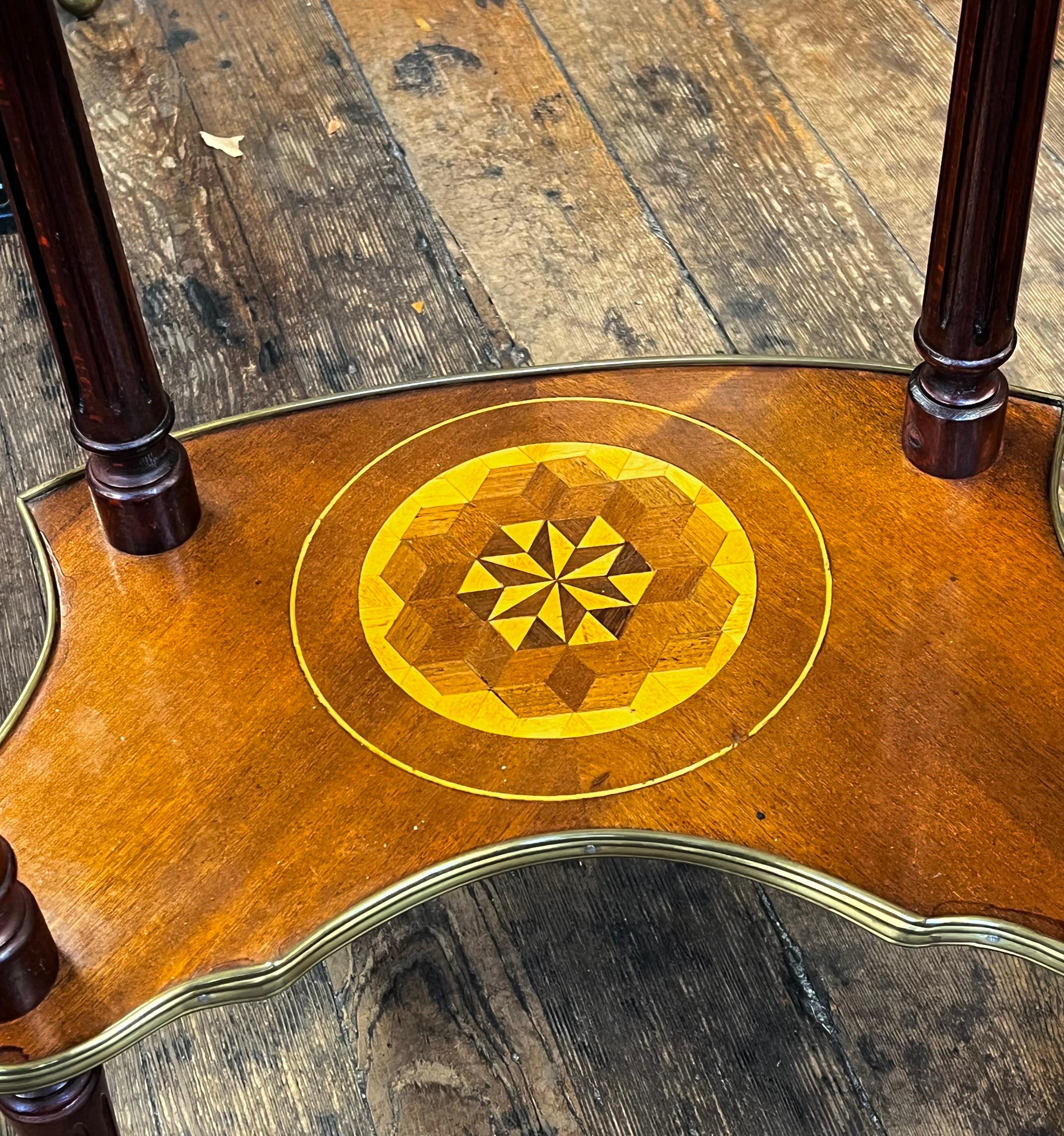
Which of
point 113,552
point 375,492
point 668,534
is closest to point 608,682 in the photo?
point 668,534

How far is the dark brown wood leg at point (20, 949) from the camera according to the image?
0.94 m

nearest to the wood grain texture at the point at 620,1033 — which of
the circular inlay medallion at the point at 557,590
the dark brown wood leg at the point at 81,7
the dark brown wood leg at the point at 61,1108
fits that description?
the dark brown wood leg at the point at 61,1108

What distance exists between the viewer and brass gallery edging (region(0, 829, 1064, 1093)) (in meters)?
0.97

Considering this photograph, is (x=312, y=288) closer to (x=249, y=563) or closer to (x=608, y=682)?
(x=249, y=563)

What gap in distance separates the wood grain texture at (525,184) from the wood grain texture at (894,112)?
28cm

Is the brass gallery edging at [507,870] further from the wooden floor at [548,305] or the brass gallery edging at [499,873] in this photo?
the wooden floor at [548,305]

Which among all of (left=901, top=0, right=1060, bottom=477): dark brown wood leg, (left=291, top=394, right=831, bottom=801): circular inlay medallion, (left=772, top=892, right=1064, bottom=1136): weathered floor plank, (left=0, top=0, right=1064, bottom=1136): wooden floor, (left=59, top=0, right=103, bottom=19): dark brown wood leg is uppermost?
(left=901, top=0, right=1060, bottom=477): dark brown wood leg

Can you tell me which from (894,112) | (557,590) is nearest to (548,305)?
(894,112)

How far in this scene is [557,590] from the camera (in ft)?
3.84

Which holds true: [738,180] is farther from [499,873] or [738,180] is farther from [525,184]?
[499,873]

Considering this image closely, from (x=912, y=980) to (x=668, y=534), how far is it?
1.47ft

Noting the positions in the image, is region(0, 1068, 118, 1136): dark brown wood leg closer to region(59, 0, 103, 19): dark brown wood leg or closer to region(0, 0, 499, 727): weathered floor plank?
region(0, 0, 499, 727): weathered floor plank

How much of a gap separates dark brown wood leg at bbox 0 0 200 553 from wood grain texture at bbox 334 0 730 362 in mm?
653

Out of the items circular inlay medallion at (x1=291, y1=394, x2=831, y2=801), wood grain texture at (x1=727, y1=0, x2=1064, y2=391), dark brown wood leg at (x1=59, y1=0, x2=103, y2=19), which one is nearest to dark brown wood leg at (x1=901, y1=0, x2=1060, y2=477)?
circular inlay medallion at (x1=291, y1=394, x2=831, y2=801)
